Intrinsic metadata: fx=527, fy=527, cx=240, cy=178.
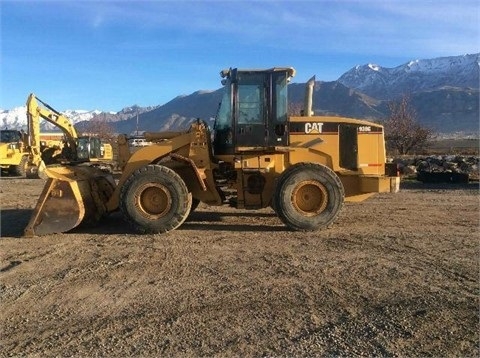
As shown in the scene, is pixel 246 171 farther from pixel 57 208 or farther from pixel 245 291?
pixel 245 291

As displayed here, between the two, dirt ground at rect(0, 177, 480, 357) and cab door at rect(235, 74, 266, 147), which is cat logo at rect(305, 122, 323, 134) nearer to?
cab door at rect(235, 74, 266, 147)

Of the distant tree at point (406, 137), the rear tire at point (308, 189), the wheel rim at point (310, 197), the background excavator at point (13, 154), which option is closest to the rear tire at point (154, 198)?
the rear tire at point (308, 189)

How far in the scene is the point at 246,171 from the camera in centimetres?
929

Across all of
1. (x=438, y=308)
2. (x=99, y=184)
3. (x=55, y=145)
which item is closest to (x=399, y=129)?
(x=55, y=145)

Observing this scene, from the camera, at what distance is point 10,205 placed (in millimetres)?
13117

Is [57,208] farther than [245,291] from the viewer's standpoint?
Yes

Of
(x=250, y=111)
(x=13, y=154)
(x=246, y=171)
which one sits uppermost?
(x=250, y=111)

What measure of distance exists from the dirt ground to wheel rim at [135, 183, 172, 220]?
46cm

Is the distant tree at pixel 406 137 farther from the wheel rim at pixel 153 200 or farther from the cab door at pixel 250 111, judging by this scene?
the wheel rim at pixel 153 200

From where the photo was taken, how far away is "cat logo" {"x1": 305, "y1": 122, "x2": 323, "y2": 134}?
9219mm

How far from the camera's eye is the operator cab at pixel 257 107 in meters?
9.06

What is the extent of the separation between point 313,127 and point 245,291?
4.25m

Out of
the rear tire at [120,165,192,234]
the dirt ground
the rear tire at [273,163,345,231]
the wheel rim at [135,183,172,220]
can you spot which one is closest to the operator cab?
the rear tire at [273,163,345,231]

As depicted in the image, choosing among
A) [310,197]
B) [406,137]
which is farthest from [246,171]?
[406,137]
